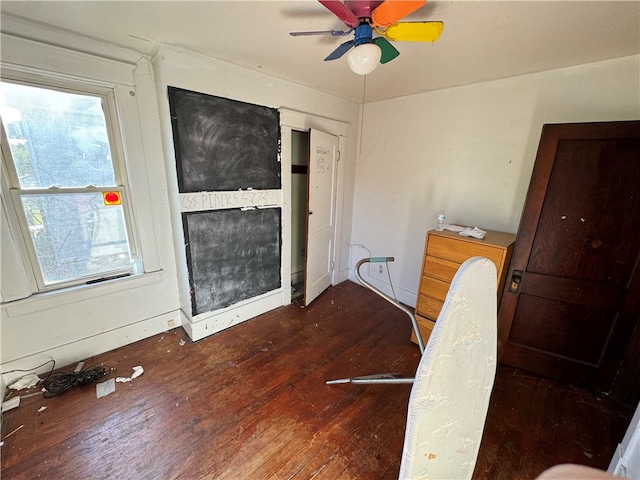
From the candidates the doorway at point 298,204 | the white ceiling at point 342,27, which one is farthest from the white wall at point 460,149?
the doorway at point 298,204

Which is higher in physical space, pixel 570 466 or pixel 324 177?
pixel 324 177

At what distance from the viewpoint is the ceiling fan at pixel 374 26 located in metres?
1.05

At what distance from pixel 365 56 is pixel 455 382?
4.66 ft

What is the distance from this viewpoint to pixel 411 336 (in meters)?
2.36

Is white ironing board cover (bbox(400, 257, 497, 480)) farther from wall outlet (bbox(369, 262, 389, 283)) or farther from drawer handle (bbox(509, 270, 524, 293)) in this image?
wall outlet (bbox(369, 262, 389, 283))

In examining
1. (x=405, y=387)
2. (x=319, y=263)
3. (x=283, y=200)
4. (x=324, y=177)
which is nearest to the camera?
(x=405, y=387)

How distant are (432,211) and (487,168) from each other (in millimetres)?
613

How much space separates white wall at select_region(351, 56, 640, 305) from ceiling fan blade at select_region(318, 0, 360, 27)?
1.67 m

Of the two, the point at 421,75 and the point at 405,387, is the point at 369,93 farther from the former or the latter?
the point at 405,387

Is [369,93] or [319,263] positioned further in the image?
[319,263]

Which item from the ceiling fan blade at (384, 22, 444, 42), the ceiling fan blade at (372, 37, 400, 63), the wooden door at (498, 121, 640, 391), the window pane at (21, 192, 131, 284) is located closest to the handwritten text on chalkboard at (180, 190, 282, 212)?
the window pane at (21, 192, 131, 284)

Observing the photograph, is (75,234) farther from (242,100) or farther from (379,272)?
(379,272)

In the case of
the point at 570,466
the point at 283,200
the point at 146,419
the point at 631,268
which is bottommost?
the point at 146,419

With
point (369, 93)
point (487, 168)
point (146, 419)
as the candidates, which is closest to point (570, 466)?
point (146, 419)
